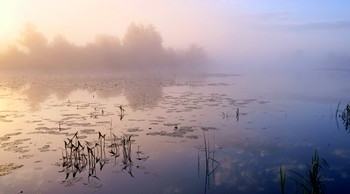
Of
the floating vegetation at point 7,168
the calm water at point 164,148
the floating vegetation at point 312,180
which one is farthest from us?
the floating vegetation at point 7,168

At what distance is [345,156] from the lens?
46.8ft

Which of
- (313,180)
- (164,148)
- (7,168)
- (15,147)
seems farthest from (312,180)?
(15,147)

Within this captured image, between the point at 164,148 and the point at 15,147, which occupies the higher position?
the point at 15,147

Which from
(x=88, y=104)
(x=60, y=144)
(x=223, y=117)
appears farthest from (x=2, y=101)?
(x=223, y=117)

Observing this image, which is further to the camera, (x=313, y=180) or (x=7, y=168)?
(x=7, y=168)

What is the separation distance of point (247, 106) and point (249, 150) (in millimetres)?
13666

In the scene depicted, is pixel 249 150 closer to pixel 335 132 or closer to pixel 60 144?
pixel 335 132

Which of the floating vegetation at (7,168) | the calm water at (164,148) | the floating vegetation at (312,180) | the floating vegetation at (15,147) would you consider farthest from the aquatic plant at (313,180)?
the floating vegetation at (15,147)

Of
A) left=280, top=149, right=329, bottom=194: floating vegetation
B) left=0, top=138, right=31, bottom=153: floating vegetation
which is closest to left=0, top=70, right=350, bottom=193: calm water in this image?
left=0, top=138, right=31, bottom=153: floating vegetation

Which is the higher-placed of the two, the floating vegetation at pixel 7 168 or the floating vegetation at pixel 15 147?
the floating vegetation at pixel 15 147

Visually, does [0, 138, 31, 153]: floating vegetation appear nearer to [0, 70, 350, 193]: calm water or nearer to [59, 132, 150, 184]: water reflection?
[0, 70, 350, 193]: calm water

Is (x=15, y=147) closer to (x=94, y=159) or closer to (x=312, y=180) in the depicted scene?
(x=94, y=159)

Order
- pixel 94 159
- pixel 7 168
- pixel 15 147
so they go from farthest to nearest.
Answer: pixel 15 147 → pixel 94 159 → pixel 7 168

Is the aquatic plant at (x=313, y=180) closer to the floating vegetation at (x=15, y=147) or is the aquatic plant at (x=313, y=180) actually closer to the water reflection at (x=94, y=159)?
the water reflection at (x=94, y=159)
